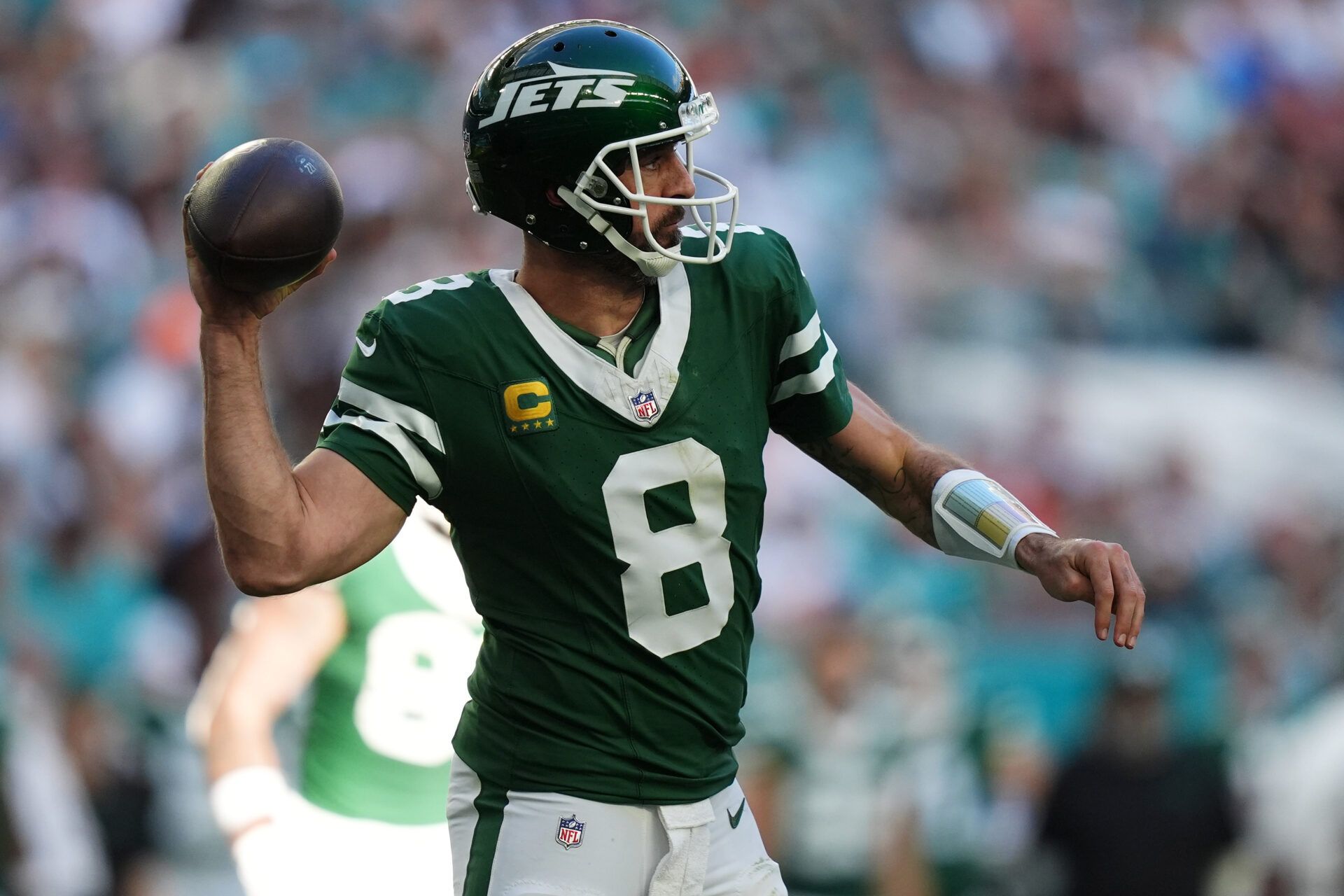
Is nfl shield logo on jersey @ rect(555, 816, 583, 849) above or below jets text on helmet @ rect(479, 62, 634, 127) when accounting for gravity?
below

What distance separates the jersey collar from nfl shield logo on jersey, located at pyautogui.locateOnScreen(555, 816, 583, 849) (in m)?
0.65

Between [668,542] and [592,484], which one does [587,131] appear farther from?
[668,542]

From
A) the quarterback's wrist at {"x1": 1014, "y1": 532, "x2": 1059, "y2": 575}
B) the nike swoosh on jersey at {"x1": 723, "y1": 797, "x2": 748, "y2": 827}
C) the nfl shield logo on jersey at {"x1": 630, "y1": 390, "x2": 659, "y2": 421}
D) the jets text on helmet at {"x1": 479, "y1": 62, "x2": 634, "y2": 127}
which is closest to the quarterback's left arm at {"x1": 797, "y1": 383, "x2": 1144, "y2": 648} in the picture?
the quarterback's wrist at {"x1": 1014, "y1": 532, "x2": 1059, "y2": 575}

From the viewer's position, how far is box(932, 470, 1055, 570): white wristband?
299cm

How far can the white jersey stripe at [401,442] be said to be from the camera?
8.94 feet

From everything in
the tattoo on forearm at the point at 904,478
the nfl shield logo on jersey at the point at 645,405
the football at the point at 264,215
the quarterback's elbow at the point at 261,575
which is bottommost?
the tattoo on forearm at the point at 904,478

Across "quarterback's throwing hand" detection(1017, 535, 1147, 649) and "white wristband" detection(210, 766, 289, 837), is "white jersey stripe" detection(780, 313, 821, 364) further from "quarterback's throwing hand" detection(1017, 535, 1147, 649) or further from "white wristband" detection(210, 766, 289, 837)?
"white wristband" detection(210, 766, 289, 837)

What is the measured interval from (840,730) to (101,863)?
280 centimetres

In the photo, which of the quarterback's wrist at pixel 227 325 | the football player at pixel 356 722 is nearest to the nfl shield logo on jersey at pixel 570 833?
the quarterback's wrist at pixel 227 325

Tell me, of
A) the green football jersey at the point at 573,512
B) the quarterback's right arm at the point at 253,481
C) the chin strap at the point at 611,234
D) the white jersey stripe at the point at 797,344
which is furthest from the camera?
the white jersey stripe at the point at 797,344

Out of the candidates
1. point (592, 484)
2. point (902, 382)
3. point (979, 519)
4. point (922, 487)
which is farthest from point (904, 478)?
point (902, 382)

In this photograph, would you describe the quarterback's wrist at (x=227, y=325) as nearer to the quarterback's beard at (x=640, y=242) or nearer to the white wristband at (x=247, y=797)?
the quarterback's beard at (x=640, y=242)

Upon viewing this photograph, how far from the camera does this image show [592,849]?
9.07 feet

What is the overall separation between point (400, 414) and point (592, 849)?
760 mm
